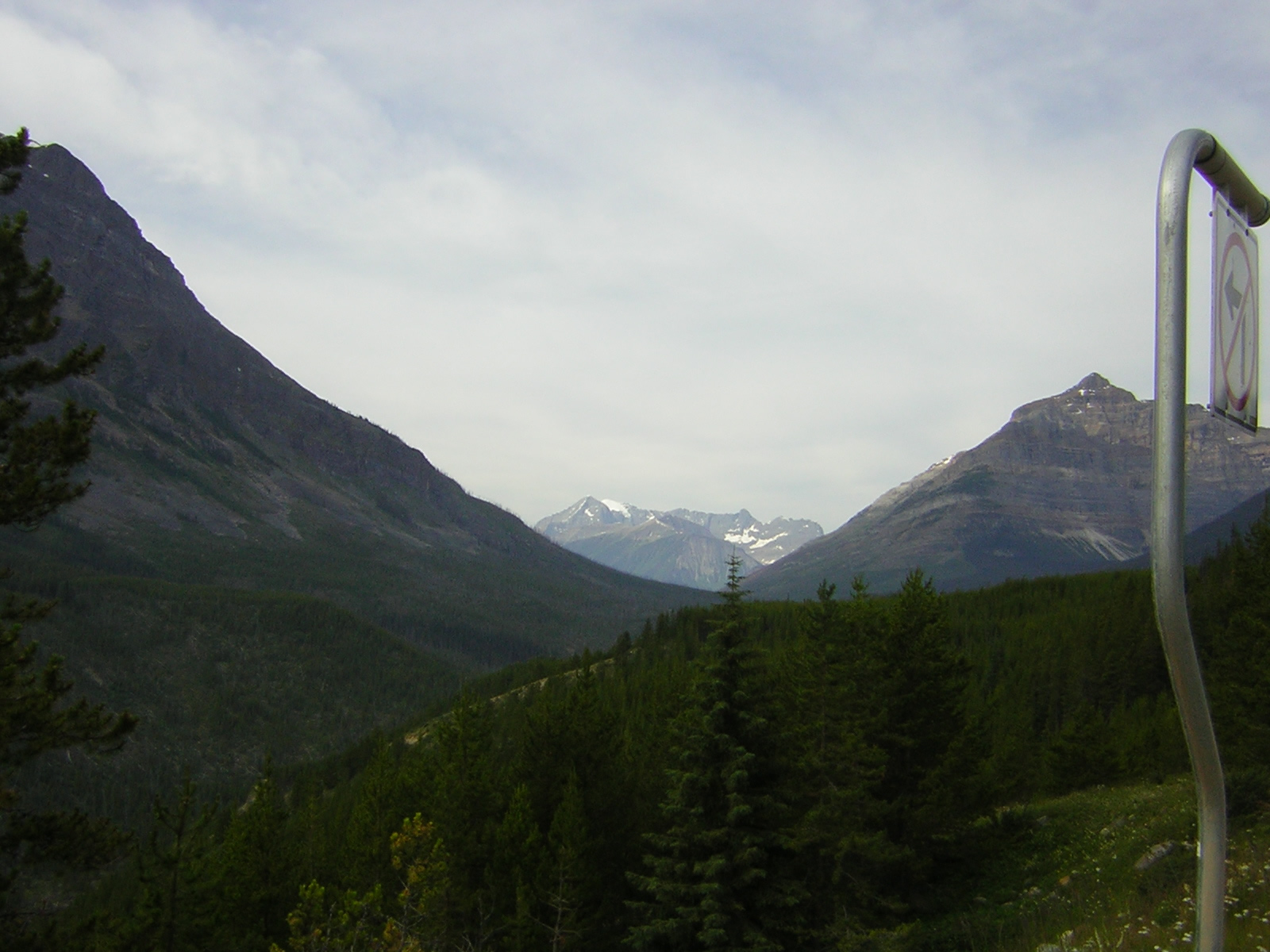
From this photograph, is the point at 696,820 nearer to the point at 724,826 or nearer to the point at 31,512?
the point at 724,826

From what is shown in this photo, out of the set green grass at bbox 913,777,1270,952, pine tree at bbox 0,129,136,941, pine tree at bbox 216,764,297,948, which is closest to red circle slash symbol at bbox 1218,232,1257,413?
green grass at bbox 913,777,1270,952

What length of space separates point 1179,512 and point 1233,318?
1.11 metres

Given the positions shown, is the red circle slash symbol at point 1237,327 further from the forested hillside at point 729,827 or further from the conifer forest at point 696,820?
the forested hillside at point 729,827

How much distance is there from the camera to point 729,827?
21.8m

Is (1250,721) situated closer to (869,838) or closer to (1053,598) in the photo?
(869,838)

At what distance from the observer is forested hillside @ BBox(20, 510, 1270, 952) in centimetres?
2105

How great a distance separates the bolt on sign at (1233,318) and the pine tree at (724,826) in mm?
19011

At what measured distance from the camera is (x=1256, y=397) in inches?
153

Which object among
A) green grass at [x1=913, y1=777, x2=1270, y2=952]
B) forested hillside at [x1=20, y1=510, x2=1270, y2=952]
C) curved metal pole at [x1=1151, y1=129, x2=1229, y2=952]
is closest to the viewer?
curved metal pole at [x1=1151, y1=129, x2=1229, y2=952]

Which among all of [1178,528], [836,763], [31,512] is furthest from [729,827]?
[1178,528]

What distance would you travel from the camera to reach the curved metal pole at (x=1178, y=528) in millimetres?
3381

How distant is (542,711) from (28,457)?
22.1m

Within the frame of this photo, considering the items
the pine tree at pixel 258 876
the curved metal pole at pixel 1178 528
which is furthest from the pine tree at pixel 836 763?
the curved metal pole at pixel 1178 528

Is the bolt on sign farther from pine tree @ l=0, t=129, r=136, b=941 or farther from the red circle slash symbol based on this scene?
pine tree @ l=0, t=129, r=136, b=941
